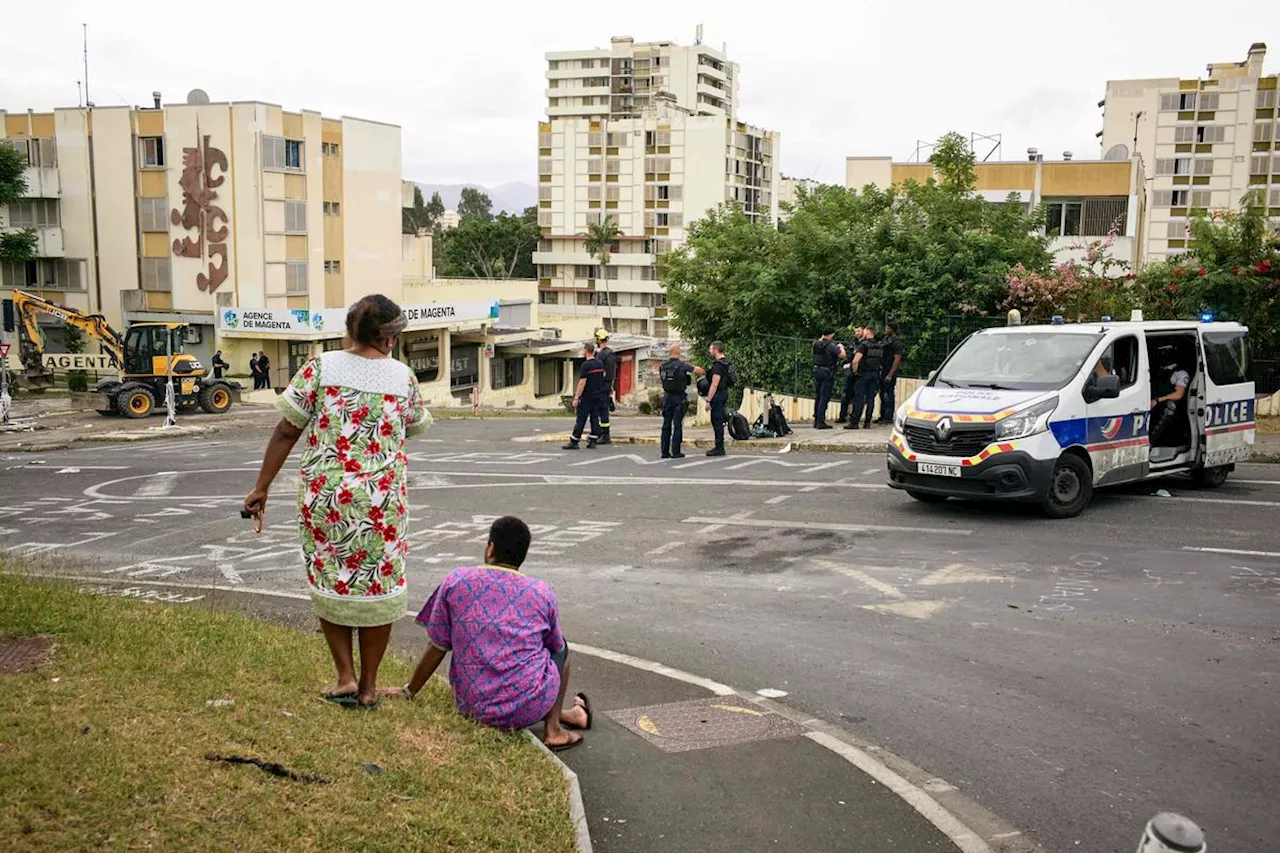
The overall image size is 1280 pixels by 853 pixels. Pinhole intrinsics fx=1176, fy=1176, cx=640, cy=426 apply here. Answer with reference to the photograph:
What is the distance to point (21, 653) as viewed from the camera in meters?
6.10

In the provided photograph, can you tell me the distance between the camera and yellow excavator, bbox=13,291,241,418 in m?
34.1

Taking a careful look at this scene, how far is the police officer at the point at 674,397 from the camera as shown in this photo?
18.4m

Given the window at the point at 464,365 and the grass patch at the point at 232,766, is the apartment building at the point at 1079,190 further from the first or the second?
the grass patch at the point at 232,766

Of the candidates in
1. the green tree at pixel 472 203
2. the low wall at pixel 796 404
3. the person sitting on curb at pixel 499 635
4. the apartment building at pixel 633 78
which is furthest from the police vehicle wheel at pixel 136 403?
the green tree at pixel 472 203

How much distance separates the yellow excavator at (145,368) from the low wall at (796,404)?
1584 cm

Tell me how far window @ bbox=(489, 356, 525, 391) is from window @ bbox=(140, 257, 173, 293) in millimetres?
16261

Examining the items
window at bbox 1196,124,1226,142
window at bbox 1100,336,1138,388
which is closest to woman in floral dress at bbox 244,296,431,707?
window at bbox 1100,336,1138,388

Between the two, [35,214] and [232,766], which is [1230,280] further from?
[35,214]

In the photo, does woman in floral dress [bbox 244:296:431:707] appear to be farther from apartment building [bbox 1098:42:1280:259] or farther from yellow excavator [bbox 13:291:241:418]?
apartment building [bbox 1098:42:1280:259]

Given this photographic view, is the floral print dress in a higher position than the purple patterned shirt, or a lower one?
higher

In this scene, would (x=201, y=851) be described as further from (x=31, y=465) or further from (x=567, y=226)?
(x=567, y=226)

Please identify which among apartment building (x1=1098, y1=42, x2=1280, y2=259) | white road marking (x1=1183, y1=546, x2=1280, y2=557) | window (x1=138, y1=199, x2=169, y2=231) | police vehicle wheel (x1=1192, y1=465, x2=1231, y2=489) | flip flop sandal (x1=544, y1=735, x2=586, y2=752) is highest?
apartment building (x1=1098, y1=42, x2=1280, y2=259)

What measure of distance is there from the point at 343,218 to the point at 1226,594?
164 ft

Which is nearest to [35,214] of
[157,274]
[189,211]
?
[157,274]
